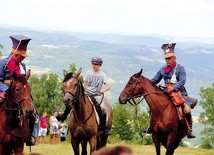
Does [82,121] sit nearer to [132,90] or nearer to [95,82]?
[95,82]

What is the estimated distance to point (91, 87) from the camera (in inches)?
596

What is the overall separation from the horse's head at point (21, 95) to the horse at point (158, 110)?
14.0 ft

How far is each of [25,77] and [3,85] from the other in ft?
2.58

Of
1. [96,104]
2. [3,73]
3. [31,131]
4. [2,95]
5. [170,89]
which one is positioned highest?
[3,73]

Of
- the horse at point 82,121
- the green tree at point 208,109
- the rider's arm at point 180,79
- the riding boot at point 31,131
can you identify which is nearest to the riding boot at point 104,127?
the horse at point 82,121

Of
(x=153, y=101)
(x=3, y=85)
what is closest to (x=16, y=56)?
(x=3, y=85)

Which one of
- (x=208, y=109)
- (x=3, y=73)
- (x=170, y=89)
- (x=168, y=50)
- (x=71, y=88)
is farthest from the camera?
(x=208, y=109)

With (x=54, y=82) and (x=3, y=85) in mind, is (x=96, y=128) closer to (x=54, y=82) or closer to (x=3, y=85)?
(x=3, y=85)

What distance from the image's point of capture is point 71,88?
13.6 metres

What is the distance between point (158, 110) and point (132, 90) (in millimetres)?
880

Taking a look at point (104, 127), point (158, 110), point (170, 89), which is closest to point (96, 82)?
point (104, 127)

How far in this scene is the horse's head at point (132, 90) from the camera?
1492 cm

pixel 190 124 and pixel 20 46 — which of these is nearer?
pixel 20 46

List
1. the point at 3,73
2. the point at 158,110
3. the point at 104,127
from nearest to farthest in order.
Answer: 1. the point at 3,73
2. the point at 158,110
3. the point at 104,127
